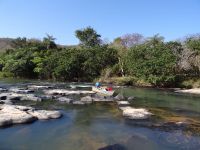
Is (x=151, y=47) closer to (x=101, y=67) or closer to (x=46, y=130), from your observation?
(x=101, y=67)

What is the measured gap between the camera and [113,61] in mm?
67688

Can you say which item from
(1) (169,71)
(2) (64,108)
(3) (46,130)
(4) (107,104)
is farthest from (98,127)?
(1) (169,71)

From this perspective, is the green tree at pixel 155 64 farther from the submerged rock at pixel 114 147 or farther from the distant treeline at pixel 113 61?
the submerged rock at pixel 114 147

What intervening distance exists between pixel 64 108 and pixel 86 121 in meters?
5.82

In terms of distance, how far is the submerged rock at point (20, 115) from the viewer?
2015cm

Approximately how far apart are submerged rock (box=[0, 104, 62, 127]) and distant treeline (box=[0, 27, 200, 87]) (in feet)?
104

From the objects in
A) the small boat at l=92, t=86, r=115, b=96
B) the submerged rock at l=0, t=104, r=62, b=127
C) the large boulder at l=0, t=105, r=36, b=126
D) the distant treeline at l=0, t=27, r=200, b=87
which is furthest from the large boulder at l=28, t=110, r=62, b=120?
the distant treeline at l=0, t=27, r=200, b=87

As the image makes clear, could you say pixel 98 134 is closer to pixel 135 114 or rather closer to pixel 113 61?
pixel 135 114

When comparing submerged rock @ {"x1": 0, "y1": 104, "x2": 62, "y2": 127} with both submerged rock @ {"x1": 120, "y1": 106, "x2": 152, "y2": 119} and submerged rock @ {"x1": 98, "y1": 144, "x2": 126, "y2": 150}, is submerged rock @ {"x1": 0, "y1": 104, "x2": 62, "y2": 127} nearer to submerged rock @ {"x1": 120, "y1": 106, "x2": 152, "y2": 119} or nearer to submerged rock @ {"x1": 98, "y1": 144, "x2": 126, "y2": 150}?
submerged rock @ {"x1": 120, "y1": 106, "x2": 152, "y2": 119}

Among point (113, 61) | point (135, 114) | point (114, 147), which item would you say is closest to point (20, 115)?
point (114, 147)

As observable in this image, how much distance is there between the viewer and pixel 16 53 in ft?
267

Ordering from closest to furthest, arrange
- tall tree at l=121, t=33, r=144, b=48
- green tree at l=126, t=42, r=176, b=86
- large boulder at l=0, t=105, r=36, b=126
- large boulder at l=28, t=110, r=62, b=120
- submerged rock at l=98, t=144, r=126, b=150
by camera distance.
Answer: submerged rock at l=98, t=144, r=126, b=150 → large boulder at l=0, t=105, r=36, b=126 → large boulder at l=28, t=110, r=62, b=120 → green tree at l=126, t=42, r=176, b=86 → tall tree at l=121, t=33, r=144, b=48

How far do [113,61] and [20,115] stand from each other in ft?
156

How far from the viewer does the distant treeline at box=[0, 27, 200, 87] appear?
Answer: 5319 centimetres
